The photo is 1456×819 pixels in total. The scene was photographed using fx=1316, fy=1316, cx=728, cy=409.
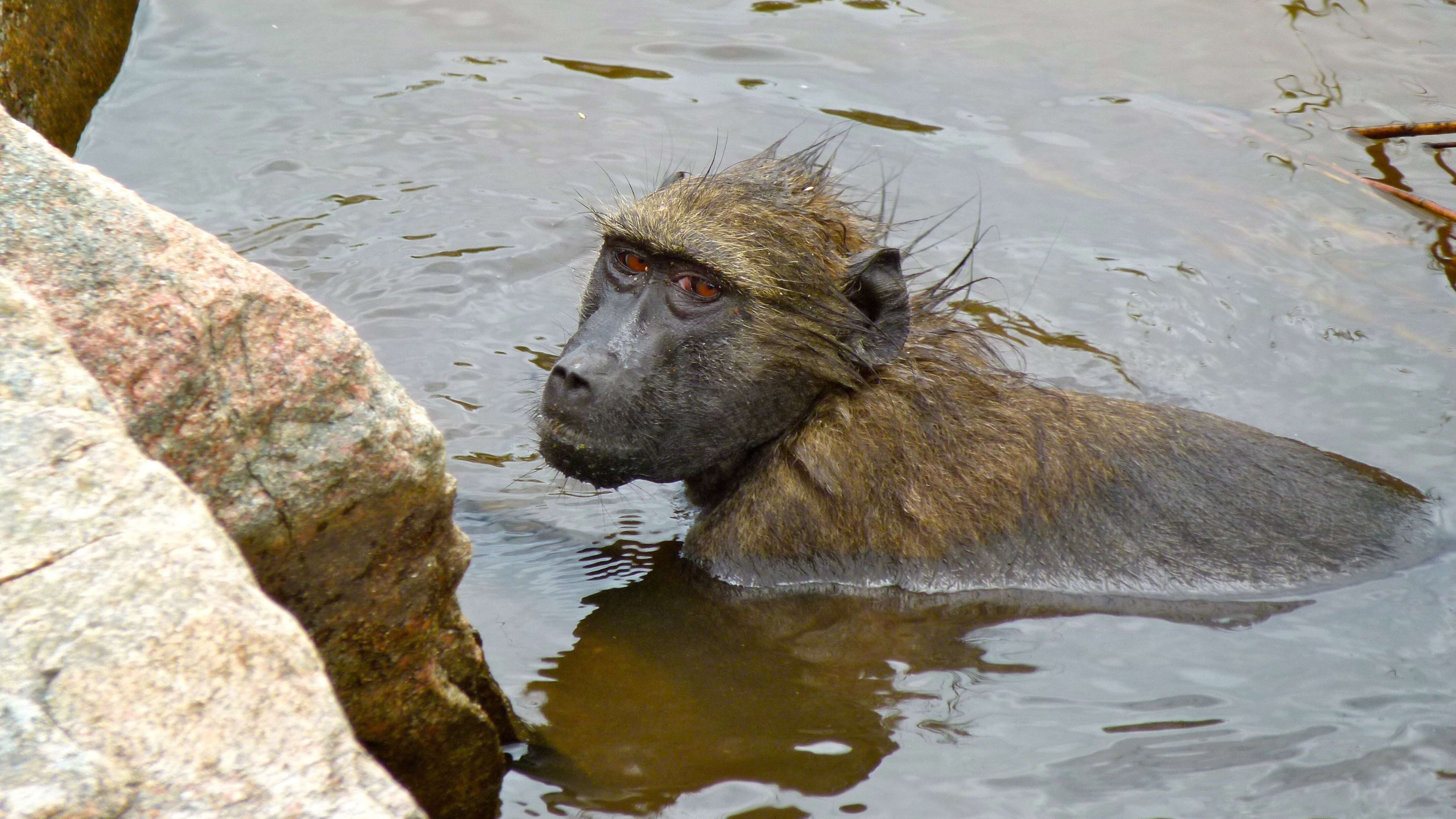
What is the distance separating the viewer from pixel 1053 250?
6945 millimetres

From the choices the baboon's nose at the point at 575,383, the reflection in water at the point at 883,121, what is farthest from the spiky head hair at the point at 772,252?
the reflection in water at the point at 883,121

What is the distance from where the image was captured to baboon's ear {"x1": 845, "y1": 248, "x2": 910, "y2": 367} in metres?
4.60

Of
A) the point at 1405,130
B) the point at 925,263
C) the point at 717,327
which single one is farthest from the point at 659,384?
the point at 1405,130

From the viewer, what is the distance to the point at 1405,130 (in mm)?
7137

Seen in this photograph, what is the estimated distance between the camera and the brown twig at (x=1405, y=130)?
700 cm

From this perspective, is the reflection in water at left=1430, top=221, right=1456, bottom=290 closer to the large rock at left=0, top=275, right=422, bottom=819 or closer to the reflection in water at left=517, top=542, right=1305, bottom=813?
the reflection in water at left=517, top=542, right=1305, bottom=813

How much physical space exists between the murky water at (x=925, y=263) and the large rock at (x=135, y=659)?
5.08 feet

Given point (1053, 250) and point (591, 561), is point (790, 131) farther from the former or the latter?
point (591, 561)

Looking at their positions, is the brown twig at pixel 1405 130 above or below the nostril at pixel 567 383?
above

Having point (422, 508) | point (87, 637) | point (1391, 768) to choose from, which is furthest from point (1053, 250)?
point (87, 637)

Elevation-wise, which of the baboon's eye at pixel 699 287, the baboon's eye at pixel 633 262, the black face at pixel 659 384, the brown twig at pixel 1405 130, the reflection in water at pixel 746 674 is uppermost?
the brown twig at pixel 1405 130

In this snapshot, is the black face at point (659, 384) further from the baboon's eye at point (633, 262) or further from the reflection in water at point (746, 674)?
the reflection in water at point (746, 674)

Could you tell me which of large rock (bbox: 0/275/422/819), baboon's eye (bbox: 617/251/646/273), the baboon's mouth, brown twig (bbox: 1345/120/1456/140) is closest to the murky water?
brown twig (bbox: 1345/120/1456/140)

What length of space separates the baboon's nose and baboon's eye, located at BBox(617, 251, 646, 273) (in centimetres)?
47
